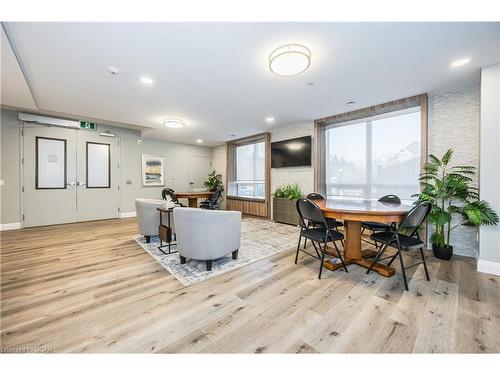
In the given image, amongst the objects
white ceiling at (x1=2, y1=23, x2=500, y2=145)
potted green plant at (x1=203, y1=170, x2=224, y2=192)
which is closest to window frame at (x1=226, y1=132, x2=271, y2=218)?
potted green plant at (x1=203, y1=170, x2=224, y2=192)

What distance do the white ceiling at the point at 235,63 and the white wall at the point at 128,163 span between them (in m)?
Result: 1.53

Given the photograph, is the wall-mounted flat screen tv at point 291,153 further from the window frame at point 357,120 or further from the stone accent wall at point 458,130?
the stone accent wall at point 458,130

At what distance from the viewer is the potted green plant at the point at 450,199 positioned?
8.19 feet

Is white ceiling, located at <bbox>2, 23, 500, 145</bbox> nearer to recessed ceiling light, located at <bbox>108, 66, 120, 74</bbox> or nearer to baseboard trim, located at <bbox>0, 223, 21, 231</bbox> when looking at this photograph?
recessed ceiling light, located at <bbox>108, 66, 120, 74</bbox>

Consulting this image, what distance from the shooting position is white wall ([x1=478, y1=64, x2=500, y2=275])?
2.42m

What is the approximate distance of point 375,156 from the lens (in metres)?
4.10

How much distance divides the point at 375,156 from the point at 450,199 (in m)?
1.47

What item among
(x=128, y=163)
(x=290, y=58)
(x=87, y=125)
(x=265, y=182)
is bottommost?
(x=265, y=182)

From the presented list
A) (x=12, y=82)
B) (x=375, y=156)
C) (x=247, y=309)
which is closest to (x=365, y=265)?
(x=247, y=309)

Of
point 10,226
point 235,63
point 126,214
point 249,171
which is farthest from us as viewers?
point 249,171

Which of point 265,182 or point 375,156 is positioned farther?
point 265,182

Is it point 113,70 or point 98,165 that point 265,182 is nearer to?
point 113,70

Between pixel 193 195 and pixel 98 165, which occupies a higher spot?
pixel 98 165
